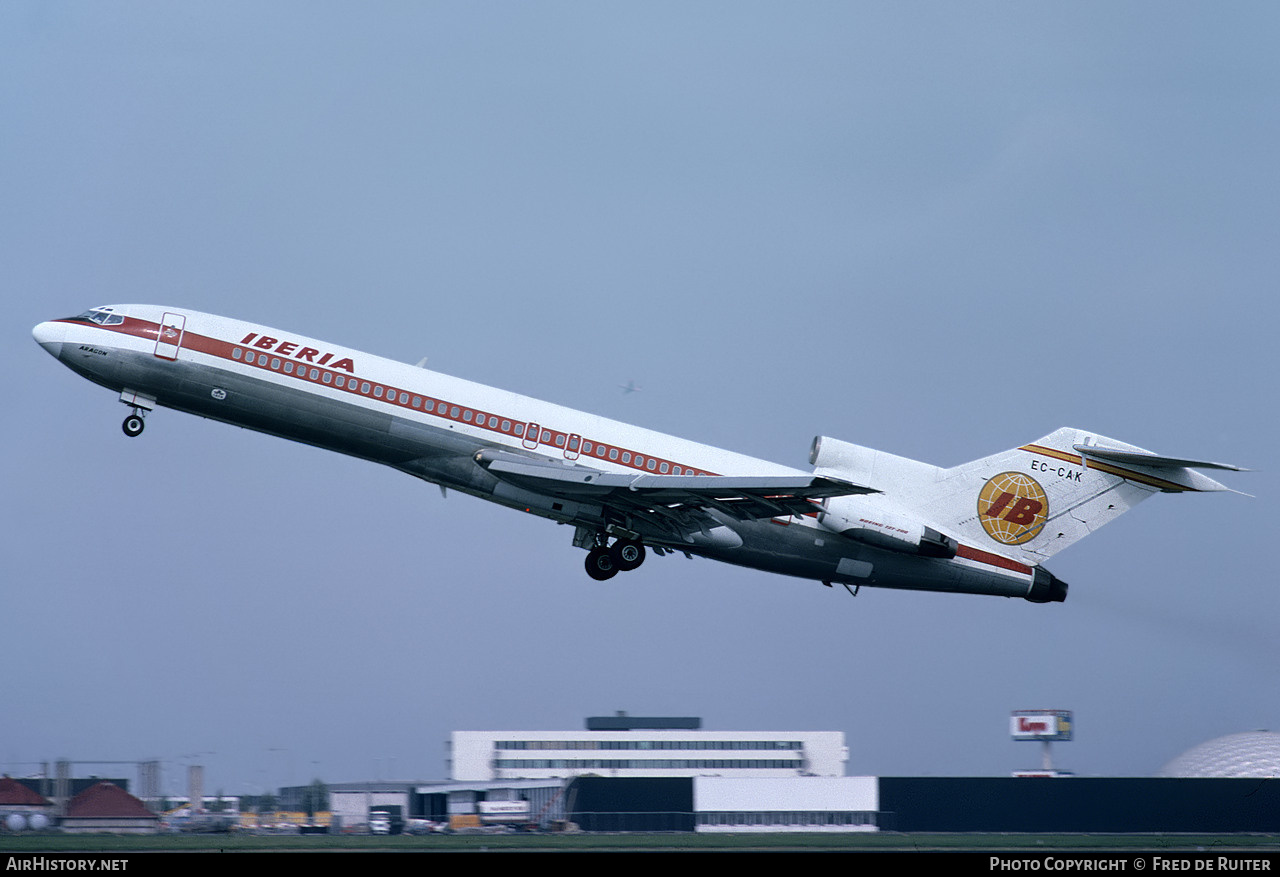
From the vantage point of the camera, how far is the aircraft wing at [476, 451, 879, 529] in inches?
1076

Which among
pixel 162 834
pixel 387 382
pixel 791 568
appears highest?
pixel 387 382

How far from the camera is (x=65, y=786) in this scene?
31.3 metres

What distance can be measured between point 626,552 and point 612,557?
357 millimetres

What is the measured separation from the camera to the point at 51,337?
29625 millimetres

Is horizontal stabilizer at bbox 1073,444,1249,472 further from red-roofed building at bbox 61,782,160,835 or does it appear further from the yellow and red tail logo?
red-roofed building at bbox 61,782,160,835

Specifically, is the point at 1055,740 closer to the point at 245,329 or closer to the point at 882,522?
the point at 882,522

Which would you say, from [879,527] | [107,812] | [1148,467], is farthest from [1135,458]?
[107,812]

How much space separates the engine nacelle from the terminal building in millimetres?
31615

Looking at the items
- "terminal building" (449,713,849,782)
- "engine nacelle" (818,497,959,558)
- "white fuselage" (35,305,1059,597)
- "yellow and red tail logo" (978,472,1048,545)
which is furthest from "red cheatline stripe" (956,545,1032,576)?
"terminal building" (449,713,849,782)

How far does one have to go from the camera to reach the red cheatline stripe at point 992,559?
3173cm

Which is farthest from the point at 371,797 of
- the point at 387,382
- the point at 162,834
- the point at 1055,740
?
the point at 1055,740

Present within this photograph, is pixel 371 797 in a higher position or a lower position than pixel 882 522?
lower
